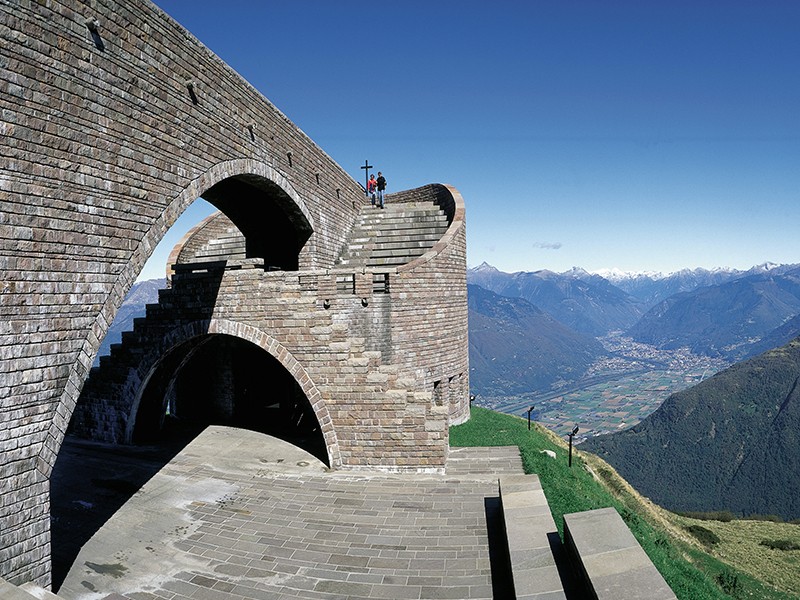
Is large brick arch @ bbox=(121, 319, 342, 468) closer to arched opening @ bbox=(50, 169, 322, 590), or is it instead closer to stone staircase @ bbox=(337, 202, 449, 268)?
arched opening @ bbox=(50, 169, 322, 590)

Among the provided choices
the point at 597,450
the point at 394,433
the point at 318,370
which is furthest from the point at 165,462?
the point at 597,450

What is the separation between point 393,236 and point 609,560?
1407 centimetres

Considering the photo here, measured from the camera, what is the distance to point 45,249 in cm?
626

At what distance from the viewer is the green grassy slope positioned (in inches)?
359

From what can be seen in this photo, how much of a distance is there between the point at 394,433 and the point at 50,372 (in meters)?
6.00

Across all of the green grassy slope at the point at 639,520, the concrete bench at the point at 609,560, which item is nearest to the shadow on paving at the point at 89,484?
the concrete bench at the point at 609,560

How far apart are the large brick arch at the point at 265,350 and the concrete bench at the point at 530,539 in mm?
3654

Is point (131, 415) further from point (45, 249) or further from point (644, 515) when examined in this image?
point (644, 515)

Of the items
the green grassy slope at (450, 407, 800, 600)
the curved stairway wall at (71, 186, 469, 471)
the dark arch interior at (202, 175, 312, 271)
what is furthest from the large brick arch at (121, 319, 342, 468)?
the green grassy slope at (450, 407, 800, 600)

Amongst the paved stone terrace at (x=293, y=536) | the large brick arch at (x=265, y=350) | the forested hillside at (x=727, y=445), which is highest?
the large brick arch at (x=265, y=350)

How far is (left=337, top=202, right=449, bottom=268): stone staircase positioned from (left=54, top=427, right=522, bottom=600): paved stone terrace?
776 centimetres

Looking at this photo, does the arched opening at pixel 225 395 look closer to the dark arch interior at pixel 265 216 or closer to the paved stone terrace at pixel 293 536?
the paved stone terrace at pixel 293 536

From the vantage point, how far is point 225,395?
15.8 meters

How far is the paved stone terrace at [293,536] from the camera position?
6617 mm
